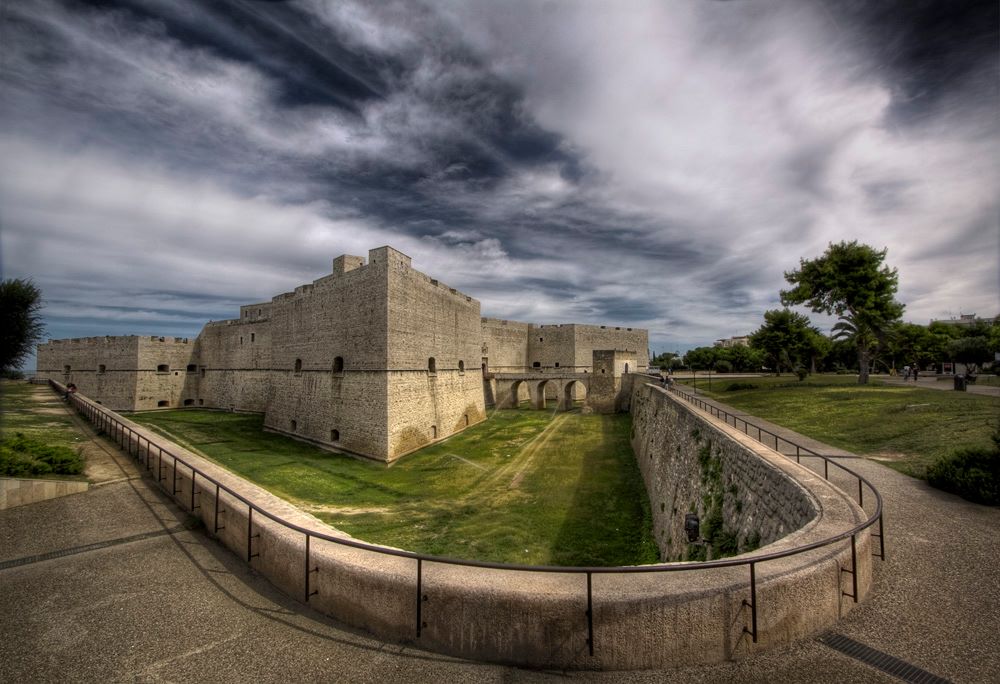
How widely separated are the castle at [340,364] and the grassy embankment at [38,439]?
30.7 ft

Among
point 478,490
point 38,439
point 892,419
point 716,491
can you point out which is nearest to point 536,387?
point 478,490

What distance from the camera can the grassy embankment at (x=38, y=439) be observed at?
28.4ft

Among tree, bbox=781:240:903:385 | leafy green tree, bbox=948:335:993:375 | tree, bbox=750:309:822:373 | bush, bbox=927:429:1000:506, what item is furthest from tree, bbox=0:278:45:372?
leafy green tree, bbox=948:335:993:375

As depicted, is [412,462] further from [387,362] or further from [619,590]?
[619,590]

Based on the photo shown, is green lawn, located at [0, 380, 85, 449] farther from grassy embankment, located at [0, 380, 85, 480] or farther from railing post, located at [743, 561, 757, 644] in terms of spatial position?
railing post, located at [743, 561, 757, 644]

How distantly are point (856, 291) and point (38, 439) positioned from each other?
38.0m

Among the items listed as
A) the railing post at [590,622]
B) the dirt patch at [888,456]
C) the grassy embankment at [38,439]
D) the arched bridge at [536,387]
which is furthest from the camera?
the arched bridge at [536,387]

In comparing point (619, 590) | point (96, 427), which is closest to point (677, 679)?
point (619, 590)

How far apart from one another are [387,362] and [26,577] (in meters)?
14.0

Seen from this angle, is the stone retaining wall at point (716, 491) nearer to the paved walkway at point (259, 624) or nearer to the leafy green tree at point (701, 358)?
the paved walkway at point (259, 624)

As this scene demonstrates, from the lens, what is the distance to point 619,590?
11.5 feet

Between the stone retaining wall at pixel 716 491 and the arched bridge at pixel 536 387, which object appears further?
the arched bridge at pixel 536 387

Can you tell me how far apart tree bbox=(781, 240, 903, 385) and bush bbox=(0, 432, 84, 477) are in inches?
1364

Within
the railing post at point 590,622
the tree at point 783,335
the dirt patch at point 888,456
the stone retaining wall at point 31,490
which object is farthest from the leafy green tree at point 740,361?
the stone retaining wall at point 31,490
